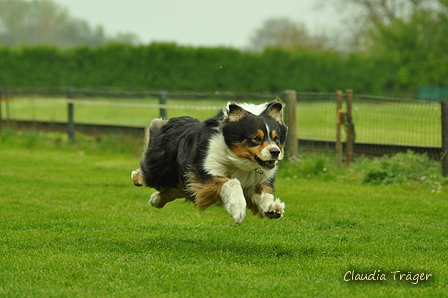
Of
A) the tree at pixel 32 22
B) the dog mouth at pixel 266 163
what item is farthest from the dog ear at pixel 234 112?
the tree at pixel 32 22

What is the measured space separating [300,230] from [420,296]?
2.36 metres

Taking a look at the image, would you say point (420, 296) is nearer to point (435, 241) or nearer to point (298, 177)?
point (435, 241)

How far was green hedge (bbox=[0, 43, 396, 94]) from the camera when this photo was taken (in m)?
30.0

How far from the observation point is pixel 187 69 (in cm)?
3003

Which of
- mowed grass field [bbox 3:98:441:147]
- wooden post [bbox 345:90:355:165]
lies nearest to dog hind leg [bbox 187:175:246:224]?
mowed grass field [bbox 3:98:441:147]

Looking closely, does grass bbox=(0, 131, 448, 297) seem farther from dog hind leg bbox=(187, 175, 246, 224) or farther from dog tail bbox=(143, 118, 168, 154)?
dog tail bbox=(143, 118, 168, 154)

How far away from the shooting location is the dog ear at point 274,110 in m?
5.65

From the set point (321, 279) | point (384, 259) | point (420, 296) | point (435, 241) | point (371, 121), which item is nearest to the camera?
point (420, 296)

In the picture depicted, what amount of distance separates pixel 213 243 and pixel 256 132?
130 centimetres

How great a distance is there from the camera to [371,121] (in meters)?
13.8

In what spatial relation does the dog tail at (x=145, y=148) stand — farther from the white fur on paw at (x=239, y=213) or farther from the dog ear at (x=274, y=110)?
the white fur on paw at (x=239, y=213)

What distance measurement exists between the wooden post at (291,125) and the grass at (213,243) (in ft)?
4.34

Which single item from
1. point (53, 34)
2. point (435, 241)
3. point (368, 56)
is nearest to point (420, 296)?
point (435, 241)

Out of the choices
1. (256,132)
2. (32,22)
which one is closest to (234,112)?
(256,132)
